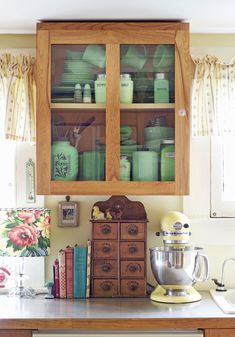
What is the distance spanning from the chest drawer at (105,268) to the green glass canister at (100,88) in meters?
0.76

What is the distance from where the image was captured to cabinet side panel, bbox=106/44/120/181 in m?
2.64

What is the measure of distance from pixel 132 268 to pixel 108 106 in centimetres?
78

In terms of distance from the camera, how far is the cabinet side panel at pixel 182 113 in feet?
8.64

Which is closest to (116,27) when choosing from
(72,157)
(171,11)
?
(171,11)

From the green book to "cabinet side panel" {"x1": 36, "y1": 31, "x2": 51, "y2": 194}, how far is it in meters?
0.35

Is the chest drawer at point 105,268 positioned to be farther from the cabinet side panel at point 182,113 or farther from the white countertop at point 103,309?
the cabinet side panel at point 182,113

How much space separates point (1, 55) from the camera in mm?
2869

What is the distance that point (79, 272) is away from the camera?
9.03 ft

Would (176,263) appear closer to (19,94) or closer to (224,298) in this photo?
(224,298)

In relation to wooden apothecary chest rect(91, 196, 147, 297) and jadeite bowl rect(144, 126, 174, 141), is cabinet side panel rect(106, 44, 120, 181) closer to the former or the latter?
jadeite bowl rect(144, 126, 174, 141)

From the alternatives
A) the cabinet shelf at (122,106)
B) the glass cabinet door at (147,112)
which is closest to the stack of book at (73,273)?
the glass cabinet door at (147,112)

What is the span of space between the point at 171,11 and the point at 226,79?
501 millimetres

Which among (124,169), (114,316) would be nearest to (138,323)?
(114,316)

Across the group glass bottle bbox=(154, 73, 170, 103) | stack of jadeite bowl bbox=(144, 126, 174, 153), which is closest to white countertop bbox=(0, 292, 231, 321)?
stack of jadeite bowl bbox=(144, 126, 174, 153)
